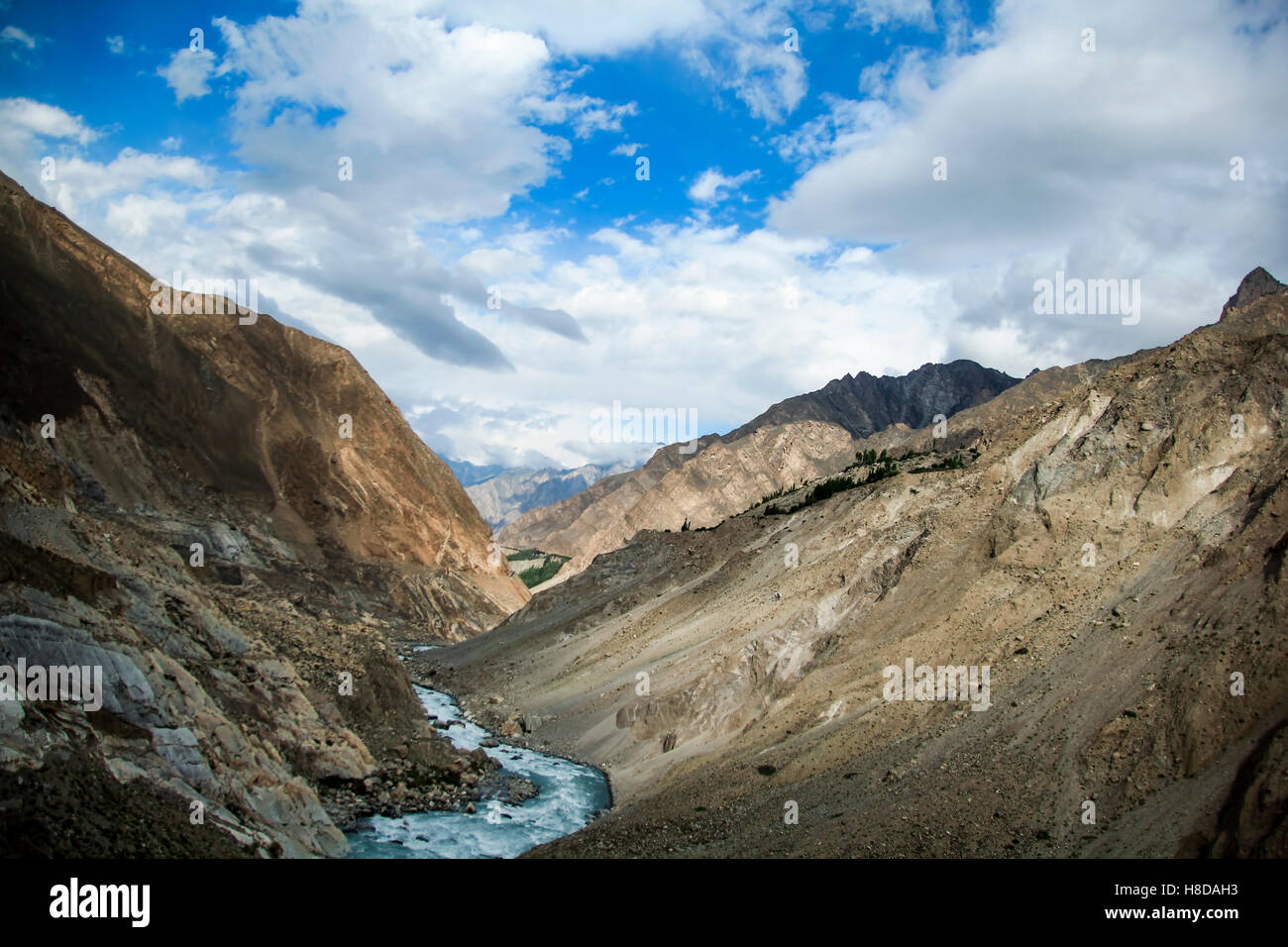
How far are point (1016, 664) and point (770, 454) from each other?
126 m

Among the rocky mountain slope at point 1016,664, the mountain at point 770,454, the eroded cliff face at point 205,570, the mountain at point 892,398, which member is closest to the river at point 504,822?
the eroded cliff face at point 205,570

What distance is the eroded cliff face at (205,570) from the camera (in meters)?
15.2

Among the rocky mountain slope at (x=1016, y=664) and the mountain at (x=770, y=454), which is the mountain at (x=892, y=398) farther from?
the rocky mountain slope at (x=1016, y=664)

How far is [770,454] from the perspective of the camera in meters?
148

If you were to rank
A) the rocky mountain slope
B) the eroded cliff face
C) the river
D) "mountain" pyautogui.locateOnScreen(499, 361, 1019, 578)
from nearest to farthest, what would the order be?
the eroded cliff face, the rocky mountain slope, the river, "mountain" pyautogui.locateOnScreen(499, 361, 1019, 578)

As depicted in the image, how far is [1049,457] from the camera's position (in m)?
30.2

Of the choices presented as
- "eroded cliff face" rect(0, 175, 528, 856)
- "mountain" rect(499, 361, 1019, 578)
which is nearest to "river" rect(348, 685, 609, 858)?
"eroded cliff face" rect(0, 175, 528, 856)

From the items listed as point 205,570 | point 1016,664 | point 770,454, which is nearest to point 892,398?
point 770,454

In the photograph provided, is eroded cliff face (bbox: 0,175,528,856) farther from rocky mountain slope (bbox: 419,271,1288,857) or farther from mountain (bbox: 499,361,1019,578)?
mountain (bbox: 499,361,1019,578)

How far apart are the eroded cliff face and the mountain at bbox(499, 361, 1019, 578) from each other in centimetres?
5115

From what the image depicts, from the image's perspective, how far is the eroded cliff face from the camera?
15.2 meters

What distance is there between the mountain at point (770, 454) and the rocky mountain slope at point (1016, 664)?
100 meters

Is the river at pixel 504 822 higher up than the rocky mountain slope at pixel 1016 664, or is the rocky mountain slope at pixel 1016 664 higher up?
the rocky mountain slope at pixel 1016 664

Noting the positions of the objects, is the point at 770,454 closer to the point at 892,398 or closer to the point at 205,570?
the point at 892,398
